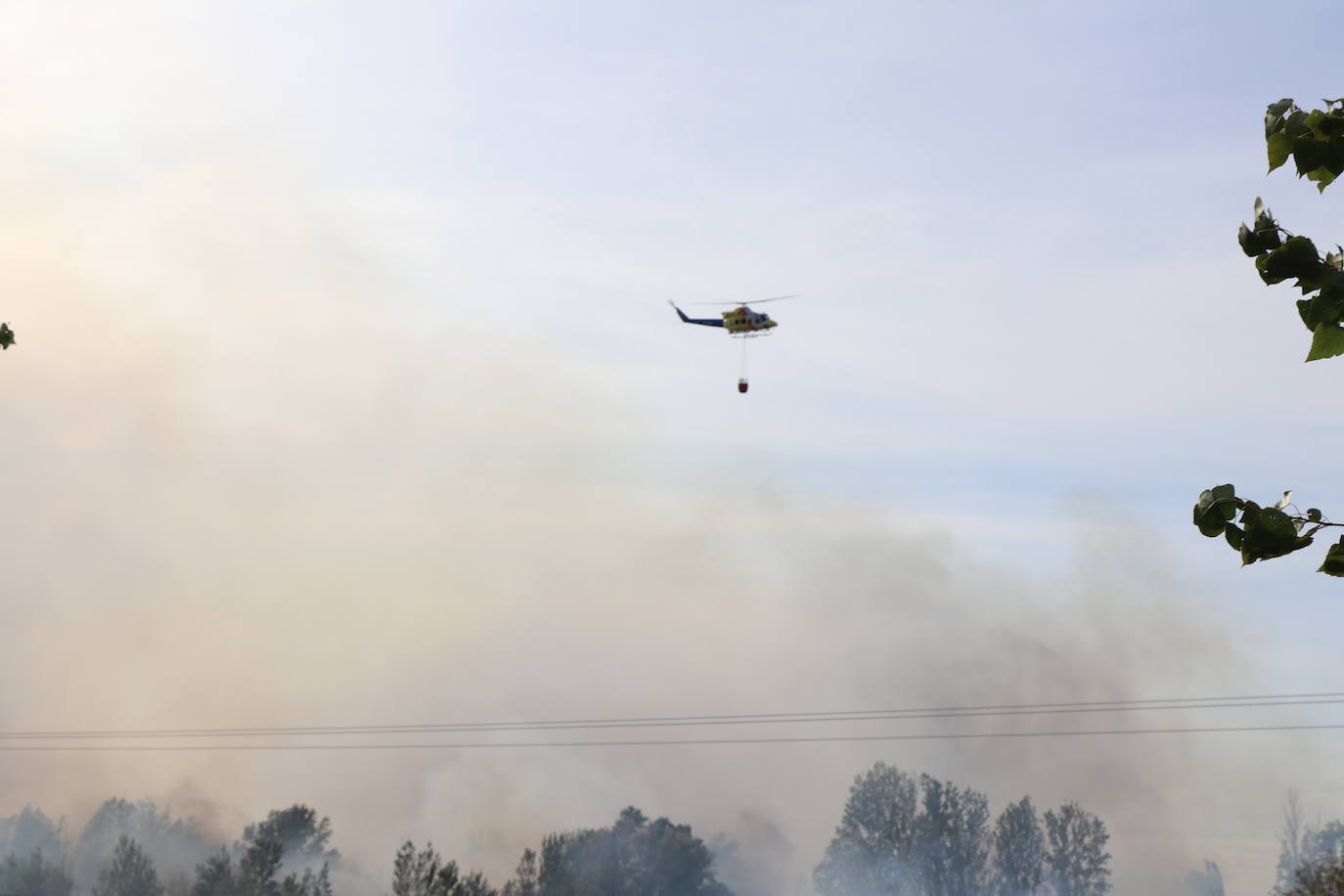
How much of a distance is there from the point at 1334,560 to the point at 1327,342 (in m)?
1.84

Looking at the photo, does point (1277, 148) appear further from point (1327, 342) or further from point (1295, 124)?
point (1327, 342)

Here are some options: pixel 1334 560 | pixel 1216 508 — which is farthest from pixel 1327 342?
pixel 1334 560

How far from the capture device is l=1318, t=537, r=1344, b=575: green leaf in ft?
27.4

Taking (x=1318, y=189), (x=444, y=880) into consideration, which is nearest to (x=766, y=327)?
(x=1318, y=189)

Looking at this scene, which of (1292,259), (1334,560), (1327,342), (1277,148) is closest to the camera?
(1327,342)

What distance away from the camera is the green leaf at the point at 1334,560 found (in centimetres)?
836

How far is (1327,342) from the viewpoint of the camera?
721 centimetres

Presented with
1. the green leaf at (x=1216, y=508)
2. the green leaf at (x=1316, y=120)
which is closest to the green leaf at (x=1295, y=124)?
the green leaf at (x=1316, y=120)

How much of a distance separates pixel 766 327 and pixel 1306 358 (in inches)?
3758

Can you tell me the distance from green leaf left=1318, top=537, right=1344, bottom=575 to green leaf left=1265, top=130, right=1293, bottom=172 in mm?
2405

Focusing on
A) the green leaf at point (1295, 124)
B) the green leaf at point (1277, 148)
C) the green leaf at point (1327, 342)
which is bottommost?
the green leaf at point (1327, 342)

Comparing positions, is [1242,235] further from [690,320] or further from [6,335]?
[690,320]

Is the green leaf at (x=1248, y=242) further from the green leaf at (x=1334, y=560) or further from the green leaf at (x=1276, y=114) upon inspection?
the green leaf at (x=1334, y=560)

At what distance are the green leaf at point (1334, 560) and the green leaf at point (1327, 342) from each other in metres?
1.64
